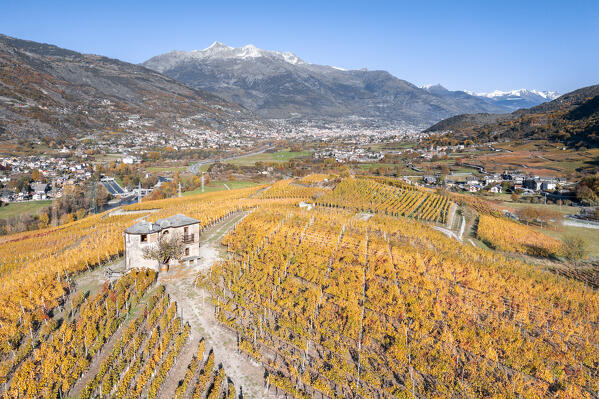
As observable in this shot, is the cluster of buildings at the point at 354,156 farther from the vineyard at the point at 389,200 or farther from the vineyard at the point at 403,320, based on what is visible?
the vineyard at the point at 403,320

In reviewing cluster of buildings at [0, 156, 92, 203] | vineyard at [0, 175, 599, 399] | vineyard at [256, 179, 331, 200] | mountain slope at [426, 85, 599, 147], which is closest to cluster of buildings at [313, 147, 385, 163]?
mountain slope at [426, 85, 599, 147]

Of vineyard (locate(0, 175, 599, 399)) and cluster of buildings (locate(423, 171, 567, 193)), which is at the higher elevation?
cluster of buildings (locate(423, 171, 567, 193))

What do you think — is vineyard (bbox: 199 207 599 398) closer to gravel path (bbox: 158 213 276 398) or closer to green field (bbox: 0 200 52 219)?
gravel path (bbox: 158 213 276 398)

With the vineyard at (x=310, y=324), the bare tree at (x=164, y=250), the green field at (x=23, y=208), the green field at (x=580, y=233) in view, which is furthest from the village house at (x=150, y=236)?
the green field at (x=23, y=208)

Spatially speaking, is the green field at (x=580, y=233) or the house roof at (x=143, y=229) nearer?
the house roof at (x=143, y=229)

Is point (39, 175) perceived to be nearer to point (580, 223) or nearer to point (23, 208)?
point (23, 208)

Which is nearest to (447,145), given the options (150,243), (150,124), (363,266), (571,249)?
(571,249)

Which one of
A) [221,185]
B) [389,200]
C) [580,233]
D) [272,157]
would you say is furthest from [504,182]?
[272,157]
